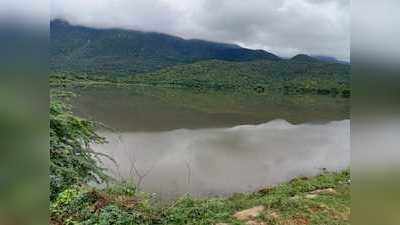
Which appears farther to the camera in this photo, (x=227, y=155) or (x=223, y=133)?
(x=223, y=133)

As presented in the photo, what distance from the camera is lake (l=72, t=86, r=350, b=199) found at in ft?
15.0

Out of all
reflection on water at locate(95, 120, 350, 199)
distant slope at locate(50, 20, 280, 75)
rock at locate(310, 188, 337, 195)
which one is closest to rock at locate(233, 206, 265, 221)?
rock at locate(310, 188, 337, 195)

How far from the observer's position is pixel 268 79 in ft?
17.7

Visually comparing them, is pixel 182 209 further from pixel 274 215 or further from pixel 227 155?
pixel 227 155

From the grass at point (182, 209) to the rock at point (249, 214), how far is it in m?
0.03

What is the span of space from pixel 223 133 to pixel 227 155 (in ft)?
2.02

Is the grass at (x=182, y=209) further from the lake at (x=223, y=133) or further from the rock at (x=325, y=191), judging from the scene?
the lake at (x=223, y=133)

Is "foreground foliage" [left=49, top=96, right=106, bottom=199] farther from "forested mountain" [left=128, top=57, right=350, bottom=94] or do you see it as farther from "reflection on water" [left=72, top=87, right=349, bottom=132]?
"forested mountain" [left=128, top=57, right=350, bottom=94]

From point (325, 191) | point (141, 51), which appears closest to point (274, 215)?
point (325, 191)

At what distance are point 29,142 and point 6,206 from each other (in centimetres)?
12

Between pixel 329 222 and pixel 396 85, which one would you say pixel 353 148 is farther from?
pixel 329 222

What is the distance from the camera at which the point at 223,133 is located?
571cm

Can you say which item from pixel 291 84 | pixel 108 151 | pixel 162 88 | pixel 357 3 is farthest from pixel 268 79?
pixel 357 3

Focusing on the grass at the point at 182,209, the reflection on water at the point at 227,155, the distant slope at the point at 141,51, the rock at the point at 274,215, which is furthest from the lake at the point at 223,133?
the rock at the point at 274,215
